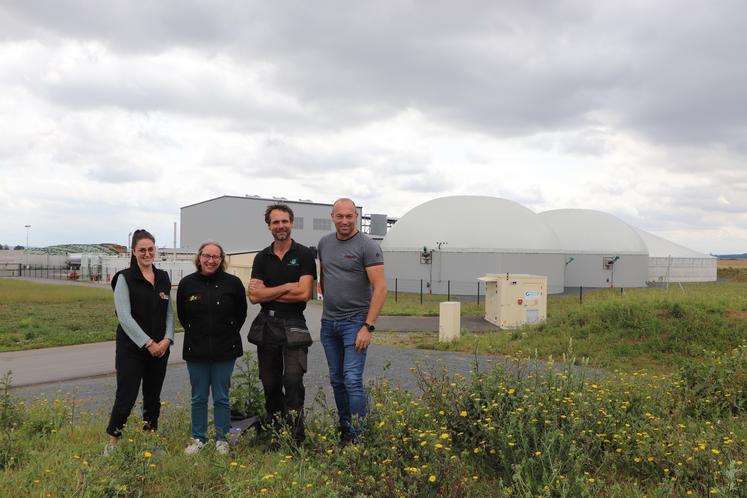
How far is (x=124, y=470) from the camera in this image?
11.3ft

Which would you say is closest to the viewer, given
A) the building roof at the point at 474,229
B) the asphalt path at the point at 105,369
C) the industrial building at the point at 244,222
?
the asphalt path at the point at 105,369

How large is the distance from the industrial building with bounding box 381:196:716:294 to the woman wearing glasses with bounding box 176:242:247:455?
76.2 feet

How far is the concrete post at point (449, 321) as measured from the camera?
1263 centimetres

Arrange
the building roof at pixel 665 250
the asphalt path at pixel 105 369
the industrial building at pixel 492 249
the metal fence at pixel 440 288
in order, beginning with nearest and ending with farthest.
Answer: the asphalt path at pixel 105 369 < the metal fence at pixel 440 288 < the industrial building at pixel 492 249 < the building roof at pixel 665 250

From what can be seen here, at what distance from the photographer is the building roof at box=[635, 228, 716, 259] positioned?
4902 cm

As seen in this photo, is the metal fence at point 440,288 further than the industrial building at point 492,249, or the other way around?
the industrial building at point 492,249

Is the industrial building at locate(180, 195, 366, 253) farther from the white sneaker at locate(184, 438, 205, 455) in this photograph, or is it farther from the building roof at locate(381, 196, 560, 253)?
the white sneaker at locate(184, 438, 205, 455)

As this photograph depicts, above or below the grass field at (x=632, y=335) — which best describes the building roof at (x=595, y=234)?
above

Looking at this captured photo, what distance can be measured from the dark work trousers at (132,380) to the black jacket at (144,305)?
9 cm

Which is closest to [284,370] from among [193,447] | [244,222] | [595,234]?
[193,447]

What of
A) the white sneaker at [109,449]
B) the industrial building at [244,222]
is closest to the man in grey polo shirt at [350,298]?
the white sneaker at [109,449]

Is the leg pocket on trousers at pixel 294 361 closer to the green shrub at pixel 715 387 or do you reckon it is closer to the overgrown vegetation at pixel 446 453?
the overgrown vegetation at pixel 446 453

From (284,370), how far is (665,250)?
5314 centimetres

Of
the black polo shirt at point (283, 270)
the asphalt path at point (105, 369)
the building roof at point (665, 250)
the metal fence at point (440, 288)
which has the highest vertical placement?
the building roof at point (665, 250)
